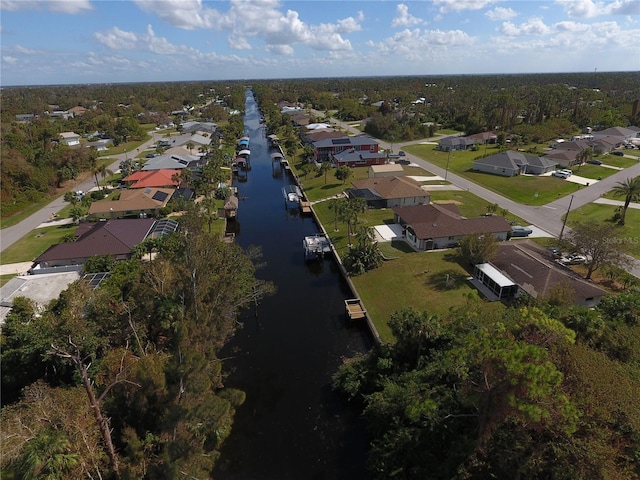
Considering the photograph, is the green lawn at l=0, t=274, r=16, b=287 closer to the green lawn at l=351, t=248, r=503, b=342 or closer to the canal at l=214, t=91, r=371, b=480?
the canal at l=214, t=91, r=371, b=480

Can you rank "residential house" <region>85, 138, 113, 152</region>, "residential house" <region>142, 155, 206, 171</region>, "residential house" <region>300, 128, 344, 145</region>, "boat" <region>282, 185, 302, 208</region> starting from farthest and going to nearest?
"residential house" <region>85, 138, 113, 152</region> → "residential house" <region>300, 128, 344, 145</region> → "residential house" <region>142, 155, 206, 171</region> → "boat" <region>282, 185, 302, 208</region>

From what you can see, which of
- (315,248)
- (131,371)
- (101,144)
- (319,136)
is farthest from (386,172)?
(101,144)

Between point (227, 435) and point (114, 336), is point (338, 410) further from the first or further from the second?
point (114, 336)

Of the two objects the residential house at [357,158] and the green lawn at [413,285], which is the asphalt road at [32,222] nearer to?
the green lawn at [413,285]

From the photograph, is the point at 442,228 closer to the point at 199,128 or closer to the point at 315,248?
the point at 315,248

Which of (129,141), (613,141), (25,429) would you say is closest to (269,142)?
(129,141)

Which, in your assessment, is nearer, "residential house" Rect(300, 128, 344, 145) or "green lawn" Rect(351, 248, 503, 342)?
"green lawn" Rect(351, 248, 503, 342)

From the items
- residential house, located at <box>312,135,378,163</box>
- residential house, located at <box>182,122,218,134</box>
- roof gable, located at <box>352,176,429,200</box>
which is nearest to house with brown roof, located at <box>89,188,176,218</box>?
roof gable, located at <box>352,176,429,200</box>
